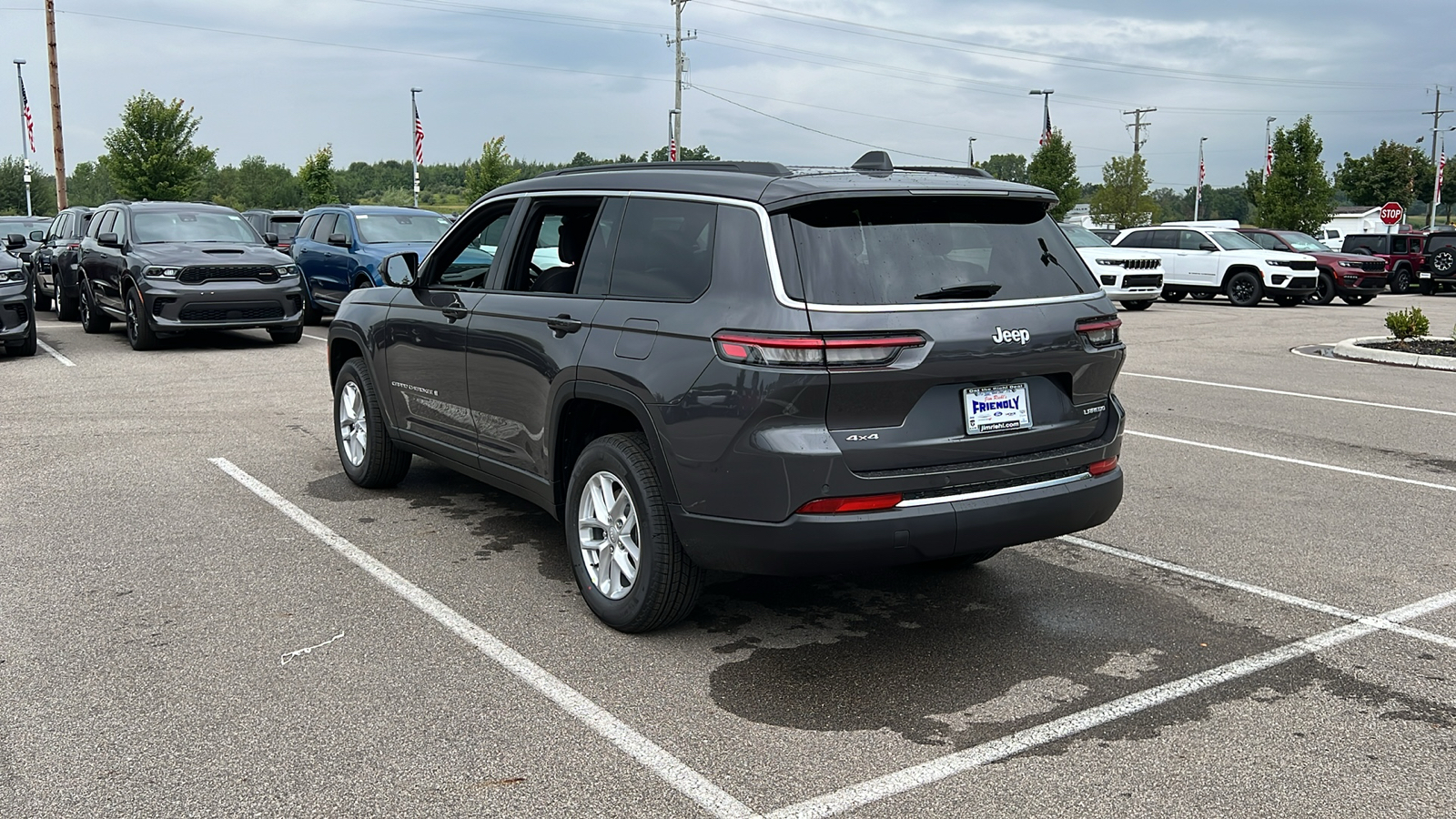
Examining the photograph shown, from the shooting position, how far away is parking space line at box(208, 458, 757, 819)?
340cm

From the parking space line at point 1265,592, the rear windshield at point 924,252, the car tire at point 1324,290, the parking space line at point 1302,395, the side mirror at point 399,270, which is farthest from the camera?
the car tire at point 1324,290

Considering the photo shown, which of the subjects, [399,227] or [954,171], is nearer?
[954,171]

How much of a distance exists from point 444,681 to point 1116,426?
271 cm

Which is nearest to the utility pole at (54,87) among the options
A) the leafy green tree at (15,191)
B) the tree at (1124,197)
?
the tree at (1124,197)

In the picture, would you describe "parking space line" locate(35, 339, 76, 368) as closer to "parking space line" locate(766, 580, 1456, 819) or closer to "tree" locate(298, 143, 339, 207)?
"parking space line" locate(766, 580, 1456, 819)

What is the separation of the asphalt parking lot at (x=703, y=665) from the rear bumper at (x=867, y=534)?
0.43 meters

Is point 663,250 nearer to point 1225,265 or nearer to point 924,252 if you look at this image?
point 924,252

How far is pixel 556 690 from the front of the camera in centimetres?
415

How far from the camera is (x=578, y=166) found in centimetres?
571

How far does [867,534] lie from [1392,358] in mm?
13176

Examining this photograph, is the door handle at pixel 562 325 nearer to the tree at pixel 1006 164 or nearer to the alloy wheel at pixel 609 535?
the alloy wheel at pixel 609 535

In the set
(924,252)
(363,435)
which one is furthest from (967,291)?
(363,435)

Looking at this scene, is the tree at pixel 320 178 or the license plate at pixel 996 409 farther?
the tree at pixel 320 178

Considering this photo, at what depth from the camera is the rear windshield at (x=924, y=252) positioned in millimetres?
4148
